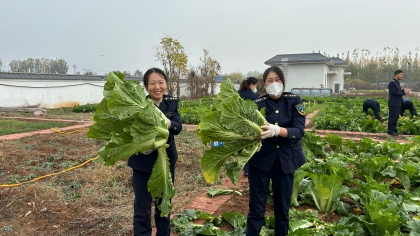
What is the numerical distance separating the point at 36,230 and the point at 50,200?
2.76 feet

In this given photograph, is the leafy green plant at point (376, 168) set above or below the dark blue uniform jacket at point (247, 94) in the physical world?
below

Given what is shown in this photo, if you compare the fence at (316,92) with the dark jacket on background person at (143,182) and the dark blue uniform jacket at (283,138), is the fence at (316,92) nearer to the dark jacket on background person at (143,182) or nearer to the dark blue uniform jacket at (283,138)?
the dark blue uniform jacket at (283,138)

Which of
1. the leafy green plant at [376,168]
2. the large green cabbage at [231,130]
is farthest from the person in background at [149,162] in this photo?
the leafy green plant at [376,168]

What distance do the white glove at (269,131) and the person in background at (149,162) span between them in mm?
733

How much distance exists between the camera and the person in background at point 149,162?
2775 mm

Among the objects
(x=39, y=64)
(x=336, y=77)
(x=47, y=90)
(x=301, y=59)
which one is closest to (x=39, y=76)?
(x=47, y=90)

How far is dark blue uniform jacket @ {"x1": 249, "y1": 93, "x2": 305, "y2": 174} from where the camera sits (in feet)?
9.20

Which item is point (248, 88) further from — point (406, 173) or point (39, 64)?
point (39, 64)

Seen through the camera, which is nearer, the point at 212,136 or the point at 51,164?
the point at 212,136

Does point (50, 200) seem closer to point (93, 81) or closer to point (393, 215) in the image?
point (393, 215)

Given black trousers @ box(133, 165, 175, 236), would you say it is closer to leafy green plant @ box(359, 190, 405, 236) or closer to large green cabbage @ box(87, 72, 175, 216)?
large green cabbage @ box(87, 72, 175, 216)

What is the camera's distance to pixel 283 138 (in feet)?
9.24

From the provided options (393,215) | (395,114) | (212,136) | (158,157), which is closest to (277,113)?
(212,136)

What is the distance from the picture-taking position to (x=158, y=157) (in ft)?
8.51
